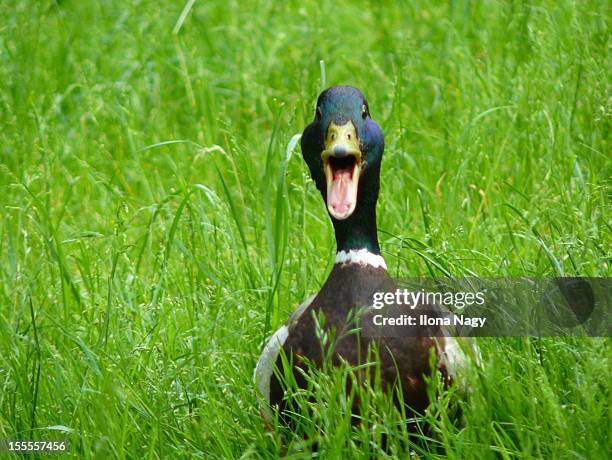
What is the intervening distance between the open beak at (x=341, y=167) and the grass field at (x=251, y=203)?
0.36 meters

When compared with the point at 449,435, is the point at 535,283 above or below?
above

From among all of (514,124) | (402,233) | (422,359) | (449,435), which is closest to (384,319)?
(422,359)

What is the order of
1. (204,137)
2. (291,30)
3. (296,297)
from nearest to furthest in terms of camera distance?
(296,297) < (204,137) < (291,30)

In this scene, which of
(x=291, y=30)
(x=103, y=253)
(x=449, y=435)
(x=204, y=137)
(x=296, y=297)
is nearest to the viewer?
(x=449, y=435)

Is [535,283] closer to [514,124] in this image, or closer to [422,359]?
[422,359]

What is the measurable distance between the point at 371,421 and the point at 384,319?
0.28 m

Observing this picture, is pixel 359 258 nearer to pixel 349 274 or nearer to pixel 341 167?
pixel 349 274

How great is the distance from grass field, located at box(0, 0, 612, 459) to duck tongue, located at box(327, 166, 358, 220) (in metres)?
0.35

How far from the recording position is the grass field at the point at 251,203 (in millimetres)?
2607

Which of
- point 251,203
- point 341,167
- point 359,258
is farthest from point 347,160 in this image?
point 251,203

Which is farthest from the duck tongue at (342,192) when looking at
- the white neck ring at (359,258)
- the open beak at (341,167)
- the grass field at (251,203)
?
the grass field at (251,203)

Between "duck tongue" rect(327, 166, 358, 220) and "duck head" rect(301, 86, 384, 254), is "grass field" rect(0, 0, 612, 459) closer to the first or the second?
"duck head" rect(301, 86, 384, 254)

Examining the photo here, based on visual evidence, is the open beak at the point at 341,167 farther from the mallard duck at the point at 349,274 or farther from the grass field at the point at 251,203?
the grass field at the point at 251,203

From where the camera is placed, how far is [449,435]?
7.88 ft
